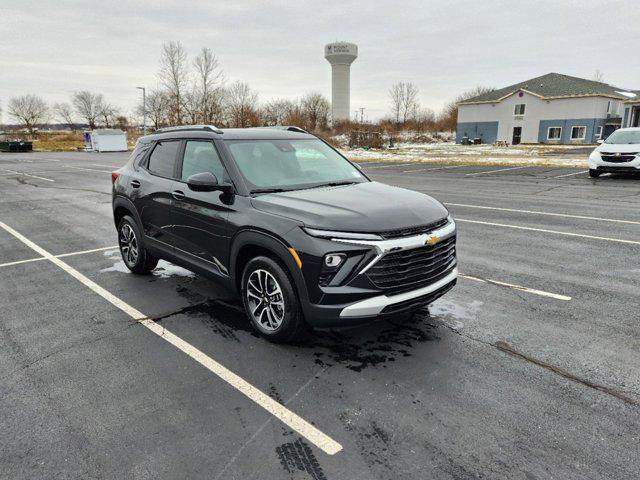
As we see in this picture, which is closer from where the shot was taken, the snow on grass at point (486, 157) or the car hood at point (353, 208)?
the car hood at point (353, 208)

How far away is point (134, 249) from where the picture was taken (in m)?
6.12

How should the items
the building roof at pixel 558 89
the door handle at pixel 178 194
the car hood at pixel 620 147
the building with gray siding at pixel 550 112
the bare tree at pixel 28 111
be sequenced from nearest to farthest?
the door handle at pixel 178 194
the car hood at pixel 620 147
the building with gray siding at pixel 550 112
the building roof at pixel 558 89
the bare tree at pixel 28 111

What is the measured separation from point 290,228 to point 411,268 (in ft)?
3.45

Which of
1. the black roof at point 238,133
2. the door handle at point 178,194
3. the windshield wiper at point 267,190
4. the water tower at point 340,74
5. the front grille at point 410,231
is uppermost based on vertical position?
the water tower at point 340,74

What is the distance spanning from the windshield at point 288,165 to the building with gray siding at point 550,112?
5384 cm

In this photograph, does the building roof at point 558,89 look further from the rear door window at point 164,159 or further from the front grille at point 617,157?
the rear door window at point 164,159

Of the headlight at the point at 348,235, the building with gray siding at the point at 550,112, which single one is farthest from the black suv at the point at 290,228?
the building with gray siding at the point at 550,112

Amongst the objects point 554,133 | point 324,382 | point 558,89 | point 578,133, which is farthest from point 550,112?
point 324,382

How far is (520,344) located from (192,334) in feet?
10.0

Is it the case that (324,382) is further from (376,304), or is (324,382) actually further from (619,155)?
(619,155)

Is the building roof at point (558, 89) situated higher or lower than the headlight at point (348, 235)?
higher

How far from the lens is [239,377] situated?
3.58 meters

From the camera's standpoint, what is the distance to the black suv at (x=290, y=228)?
354cm

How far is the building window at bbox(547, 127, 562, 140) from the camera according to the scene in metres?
51.9
